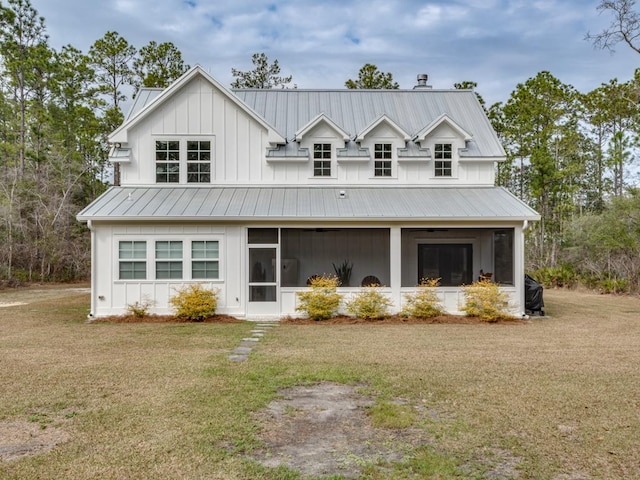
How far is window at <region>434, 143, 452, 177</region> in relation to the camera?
18.2m

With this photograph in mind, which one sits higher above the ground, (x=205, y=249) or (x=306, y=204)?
(x=306, y=204)

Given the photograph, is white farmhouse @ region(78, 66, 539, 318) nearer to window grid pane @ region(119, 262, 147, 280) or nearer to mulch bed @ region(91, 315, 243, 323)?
window grid pane @ region(119, 262, 147, 280)

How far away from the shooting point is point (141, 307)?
1519cm

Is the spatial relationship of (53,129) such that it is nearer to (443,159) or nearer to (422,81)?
(422,81)

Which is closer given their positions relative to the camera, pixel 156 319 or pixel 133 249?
pixel 156 319

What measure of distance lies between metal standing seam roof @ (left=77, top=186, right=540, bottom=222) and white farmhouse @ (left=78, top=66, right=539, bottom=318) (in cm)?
6

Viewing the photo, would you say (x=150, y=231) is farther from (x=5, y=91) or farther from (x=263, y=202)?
(x=5, y=91)

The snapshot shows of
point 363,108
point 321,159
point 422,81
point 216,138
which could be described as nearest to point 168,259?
point 216,138

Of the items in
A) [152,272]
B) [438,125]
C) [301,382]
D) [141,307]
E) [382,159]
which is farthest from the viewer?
[382,159]

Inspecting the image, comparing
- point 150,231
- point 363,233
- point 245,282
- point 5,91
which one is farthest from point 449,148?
point 5,91

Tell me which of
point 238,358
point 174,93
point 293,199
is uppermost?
point 174,93

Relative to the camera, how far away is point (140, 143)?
1741 cm

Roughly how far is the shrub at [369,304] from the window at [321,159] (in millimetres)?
4735

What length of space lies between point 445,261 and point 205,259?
348 inches
